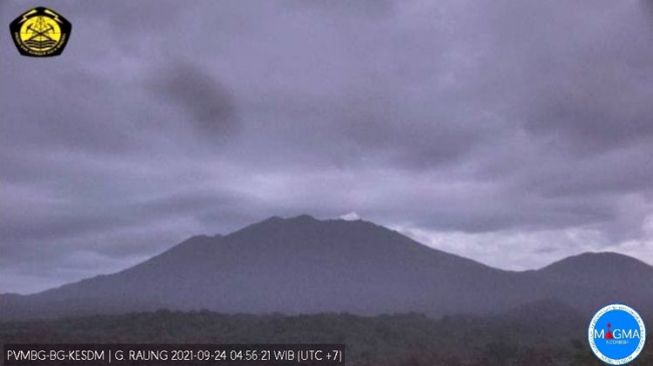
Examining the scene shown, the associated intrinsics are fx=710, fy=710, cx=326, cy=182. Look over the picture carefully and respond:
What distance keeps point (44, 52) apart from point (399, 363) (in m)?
45.1

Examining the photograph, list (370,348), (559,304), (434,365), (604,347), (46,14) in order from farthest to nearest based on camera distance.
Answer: (559,304)
(370,348)
(434,365)
(604,347)
(46,14)

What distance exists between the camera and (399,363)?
51438 mm

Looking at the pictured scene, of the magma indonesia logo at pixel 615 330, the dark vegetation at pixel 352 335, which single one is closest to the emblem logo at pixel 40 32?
the magma indonesia logo at pixel 615 330

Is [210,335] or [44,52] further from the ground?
[44,52]

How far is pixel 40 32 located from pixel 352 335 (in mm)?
67736

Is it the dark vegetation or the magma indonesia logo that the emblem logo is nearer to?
the magma indonesia logo

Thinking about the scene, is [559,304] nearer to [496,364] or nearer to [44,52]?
[496,364]

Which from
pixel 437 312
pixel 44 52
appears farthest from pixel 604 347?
pixel 437 312

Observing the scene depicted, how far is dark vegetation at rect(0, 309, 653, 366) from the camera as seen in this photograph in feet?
184

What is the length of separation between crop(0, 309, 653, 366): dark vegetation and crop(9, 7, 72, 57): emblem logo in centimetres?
4411

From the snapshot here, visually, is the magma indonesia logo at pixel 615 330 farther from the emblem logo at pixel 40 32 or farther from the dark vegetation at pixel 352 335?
the dark vegetation at pixel 352 335

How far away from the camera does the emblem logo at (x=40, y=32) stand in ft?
31.8

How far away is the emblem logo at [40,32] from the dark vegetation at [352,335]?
145 ft

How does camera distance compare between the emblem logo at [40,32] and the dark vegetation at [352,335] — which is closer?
the emblem logo at [40,32]
